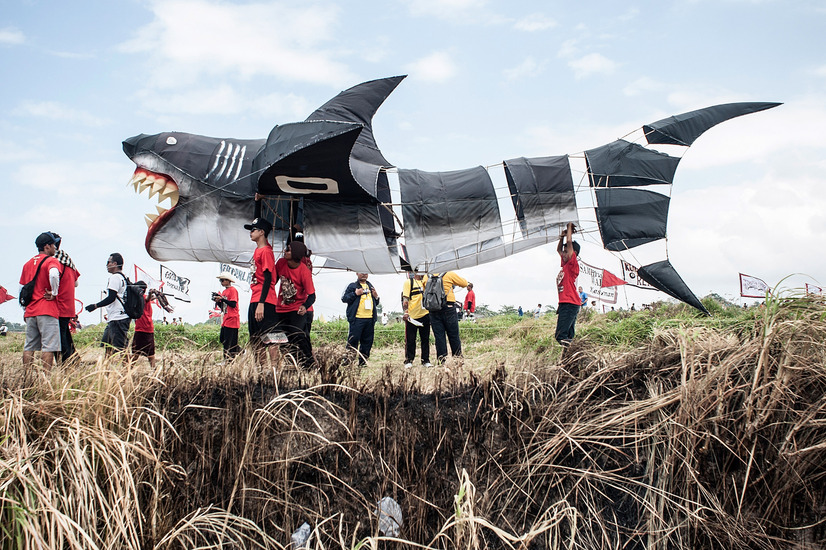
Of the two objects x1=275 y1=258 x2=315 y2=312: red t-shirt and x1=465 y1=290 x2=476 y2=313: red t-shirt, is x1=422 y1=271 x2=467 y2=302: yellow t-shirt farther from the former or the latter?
x1=465 y1=290 x2=476 y2=313: red t-shirt

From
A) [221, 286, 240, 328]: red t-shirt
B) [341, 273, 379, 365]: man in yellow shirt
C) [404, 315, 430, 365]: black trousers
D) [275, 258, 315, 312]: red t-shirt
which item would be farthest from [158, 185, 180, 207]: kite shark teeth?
[404, 315, 430, 365]: black trousers

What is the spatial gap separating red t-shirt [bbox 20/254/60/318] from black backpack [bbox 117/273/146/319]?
1.01 meters

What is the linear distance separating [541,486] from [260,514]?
6.06ft

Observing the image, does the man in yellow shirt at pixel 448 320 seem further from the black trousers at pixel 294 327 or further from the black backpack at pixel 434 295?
the black trousers at pixel 294 327

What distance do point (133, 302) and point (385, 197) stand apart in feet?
12.2

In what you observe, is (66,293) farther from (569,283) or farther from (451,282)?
(569,283)

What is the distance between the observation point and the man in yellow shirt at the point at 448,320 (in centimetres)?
817

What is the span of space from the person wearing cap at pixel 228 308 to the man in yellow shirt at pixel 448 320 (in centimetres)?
337

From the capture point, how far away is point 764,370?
343 cm

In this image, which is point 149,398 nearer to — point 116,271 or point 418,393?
point 418,393

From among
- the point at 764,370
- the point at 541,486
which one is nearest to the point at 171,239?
the point at 541,486

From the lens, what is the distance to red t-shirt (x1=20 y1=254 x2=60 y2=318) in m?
6.02

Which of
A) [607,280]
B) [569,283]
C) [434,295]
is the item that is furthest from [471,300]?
[569,283]

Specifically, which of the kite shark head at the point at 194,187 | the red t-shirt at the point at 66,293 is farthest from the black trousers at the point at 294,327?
the red t-shirt at the point at 66,293
